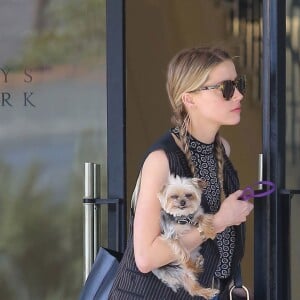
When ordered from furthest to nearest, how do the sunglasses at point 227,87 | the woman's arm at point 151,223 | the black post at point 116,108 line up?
the black post at point 116,108 → the sunglasses at point 227,87 → the woman's arm at point 151,223

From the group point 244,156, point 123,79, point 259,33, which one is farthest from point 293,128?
point 259,33

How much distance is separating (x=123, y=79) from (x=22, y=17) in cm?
109

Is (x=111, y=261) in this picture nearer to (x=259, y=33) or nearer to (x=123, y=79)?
(x=123, y=79)

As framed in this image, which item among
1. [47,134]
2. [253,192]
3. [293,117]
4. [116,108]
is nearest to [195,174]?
[253,192]

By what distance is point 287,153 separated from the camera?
2.82 m

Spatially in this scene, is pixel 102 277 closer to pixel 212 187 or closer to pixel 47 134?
pixel 212 187

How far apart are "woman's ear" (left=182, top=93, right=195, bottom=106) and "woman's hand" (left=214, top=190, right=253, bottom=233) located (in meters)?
0.28

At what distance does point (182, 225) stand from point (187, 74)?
1.34 ft

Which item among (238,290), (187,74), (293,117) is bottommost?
(238,290)

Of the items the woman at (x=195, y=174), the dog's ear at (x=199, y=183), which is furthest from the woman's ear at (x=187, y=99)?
the dog's ear at (x=199, y=183)

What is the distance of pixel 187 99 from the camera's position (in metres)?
2.16

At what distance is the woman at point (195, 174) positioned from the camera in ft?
6.77

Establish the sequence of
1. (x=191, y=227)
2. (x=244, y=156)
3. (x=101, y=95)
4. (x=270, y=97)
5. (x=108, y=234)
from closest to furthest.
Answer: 1. (x=191, y=227)
2. (x=270, y=97)
3. (x=108, y=234)
4. (x=101, y=95)
5. (x=244, y=156)

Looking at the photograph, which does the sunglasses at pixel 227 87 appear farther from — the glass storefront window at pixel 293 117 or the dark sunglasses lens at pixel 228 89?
the glass storefront window at pixel 293 117
